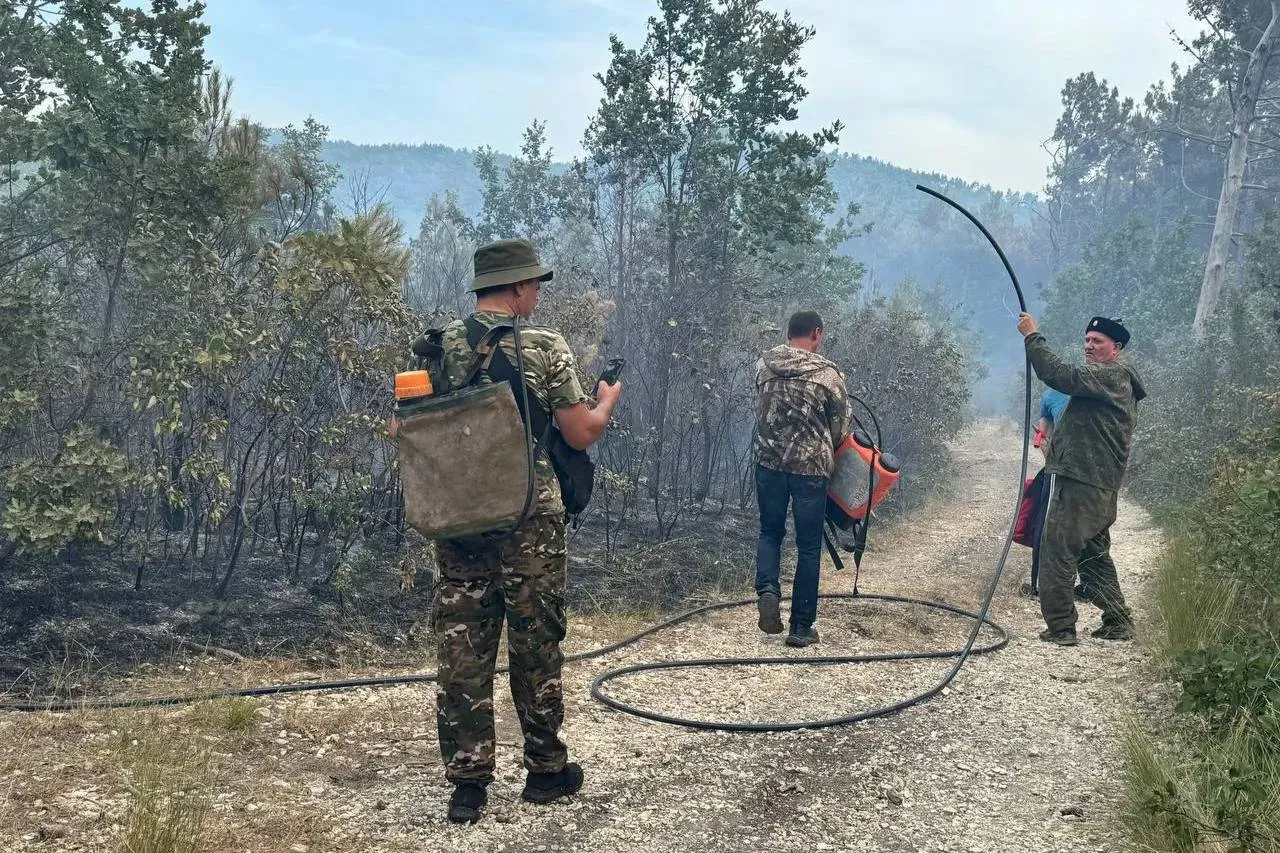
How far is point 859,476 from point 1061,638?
5.44ft

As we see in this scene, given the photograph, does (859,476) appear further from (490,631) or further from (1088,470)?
(490,631)

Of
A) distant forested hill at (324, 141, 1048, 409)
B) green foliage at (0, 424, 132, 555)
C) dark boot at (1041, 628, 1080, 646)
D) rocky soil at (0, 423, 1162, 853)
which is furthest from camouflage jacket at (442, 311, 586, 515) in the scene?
distant forested hill at (324, 141, 1048, 409)

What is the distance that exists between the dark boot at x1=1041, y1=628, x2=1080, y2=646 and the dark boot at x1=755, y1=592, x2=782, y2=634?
1.72 metres

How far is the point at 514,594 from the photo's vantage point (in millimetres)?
3439

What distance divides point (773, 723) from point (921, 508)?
9.08 meters

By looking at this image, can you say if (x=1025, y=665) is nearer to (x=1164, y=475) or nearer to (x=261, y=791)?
(x=261, y=791)

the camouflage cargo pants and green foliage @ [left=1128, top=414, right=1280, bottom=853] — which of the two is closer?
green foliage @ [left=1128, top=414, right=1280, bottom=853]

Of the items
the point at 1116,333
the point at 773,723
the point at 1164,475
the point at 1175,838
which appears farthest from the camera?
the point at 1164,475

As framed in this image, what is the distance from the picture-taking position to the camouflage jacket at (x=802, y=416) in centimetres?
583

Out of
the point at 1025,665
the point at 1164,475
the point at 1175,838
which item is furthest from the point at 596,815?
the point at 1164,475

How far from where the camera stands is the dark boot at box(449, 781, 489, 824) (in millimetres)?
3354

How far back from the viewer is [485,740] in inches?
133

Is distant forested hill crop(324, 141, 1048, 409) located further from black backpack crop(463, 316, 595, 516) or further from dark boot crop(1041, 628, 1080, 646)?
black backpack crop(463, 316, 595, 516)

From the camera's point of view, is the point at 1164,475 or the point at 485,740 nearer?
the point at 485,740
